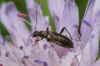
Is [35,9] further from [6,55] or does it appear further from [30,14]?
[6,55]

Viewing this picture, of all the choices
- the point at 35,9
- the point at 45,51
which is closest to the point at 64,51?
the point at 45,51

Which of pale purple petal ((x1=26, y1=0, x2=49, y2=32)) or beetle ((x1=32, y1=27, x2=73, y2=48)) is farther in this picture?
A: pale purple petal ((x1=26, y1=0, x2=49, y2=32))

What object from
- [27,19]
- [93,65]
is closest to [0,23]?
[27,19]

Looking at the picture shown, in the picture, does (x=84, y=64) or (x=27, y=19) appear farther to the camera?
(x=27, y=19)

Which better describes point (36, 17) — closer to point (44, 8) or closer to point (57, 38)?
point (44, 8)

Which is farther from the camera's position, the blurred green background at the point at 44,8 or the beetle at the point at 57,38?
the blurred green background at the point at 44,8

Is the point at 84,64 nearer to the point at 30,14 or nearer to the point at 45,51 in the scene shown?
the point at 45,51

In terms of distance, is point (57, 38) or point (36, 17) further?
point (36, 17)

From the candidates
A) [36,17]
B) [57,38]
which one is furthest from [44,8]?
[57,38]

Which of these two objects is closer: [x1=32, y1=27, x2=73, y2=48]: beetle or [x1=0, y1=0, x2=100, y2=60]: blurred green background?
[x1=32, y1=27, x2=73, y2=48]: beetle
